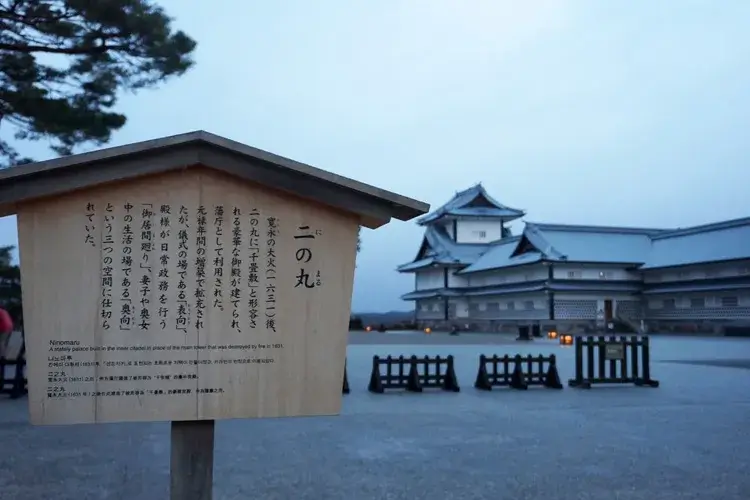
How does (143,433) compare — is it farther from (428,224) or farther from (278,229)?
(428,224)

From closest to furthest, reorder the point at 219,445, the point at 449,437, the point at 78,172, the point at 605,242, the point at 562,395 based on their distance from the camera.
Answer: the point at 78,172, the point at 219,445, the point at 449,437, the point at 562,395, the point at 605,242

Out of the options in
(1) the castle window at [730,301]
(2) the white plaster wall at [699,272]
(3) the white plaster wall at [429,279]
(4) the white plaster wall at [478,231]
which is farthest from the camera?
(4) the white plaster wall at [478,231]

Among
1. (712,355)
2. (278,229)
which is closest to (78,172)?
(278,229)

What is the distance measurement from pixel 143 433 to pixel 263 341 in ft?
18.4

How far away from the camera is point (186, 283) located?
13.1 ft

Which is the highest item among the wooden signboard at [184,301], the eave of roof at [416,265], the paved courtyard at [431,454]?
the eave of roof at [416,265]

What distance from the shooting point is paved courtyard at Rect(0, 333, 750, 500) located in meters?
6.06

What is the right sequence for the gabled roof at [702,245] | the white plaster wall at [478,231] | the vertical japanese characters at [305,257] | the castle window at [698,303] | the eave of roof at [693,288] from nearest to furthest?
the vertical japanese characters at [305,257] → the eave of roof at [693,288] → the gabled roof at [702,245] → the castle window at [698,303] → the white plaster wall at [478,231]

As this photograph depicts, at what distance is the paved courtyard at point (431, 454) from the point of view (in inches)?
239

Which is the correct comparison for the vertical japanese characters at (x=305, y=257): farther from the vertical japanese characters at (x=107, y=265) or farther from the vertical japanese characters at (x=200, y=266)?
the vertical japanese characters at (x=107, y=265)

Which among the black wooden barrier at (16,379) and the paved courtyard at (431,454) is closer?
the paved courtyard at (431,454)

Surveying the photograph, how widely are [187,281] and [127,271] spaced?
333mm

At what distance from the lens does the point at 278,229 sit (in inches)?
162

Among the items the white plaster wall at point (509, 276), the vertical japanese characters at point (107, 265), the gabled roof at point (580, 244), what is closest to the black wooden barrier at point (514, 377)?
the vertical japanese characters at point (107, 265)
